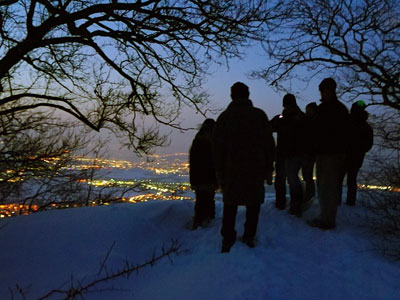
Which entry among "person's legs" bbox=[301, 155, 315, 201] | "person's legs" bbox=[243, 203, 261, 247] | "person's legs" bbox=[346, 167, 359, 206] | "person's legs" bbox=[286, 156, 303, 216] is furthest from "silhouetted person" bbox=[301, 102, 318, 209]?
"person's legs" bbox=[243, 203, 261, 247]

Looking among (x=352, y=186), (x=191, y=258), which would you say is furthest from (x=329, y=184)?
(x=191, y=258)

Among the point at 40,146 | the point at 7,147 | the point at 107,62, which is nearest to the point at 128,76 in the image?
the point at 107,62

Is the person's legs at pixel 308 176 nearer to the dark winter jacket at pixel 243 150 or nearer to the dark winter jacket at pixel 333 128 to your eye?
the dark winter jacket at pixel 333 128

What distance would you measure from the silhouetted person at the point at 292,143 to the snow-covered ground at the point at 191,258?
392 mm

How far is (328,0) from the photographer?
846 cm

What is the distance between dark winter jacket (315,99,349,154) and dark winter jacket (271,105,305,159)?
55 cm

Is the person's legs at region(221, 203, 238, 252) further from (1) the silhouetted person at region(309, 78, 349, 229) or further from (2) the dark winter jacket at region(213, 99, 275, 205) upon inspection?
(1) the silhouetted person at region(309, 78, 349, 229)

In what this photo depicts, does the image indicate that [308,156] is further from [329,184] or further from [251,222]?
[251,222]

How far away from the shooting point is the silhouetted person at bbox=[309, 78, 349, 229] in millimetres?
3674

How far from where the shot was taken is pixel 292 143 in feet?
14.2

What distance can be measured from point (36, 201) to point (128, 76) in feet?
20.2

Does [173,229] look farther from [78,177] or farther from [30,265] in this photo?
[78,177]

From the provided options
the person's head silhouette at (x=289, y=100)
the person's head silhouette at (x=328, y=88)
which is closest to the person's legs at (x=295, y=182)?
the person's head silhouette at (x=289, y=100)

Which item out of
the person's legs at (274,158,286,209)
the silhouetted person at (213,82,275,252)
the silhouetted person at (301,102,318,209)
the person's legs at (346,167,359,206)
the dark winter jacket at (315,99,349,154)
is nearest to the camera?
the silhouetted person at (213,82,275,252)
